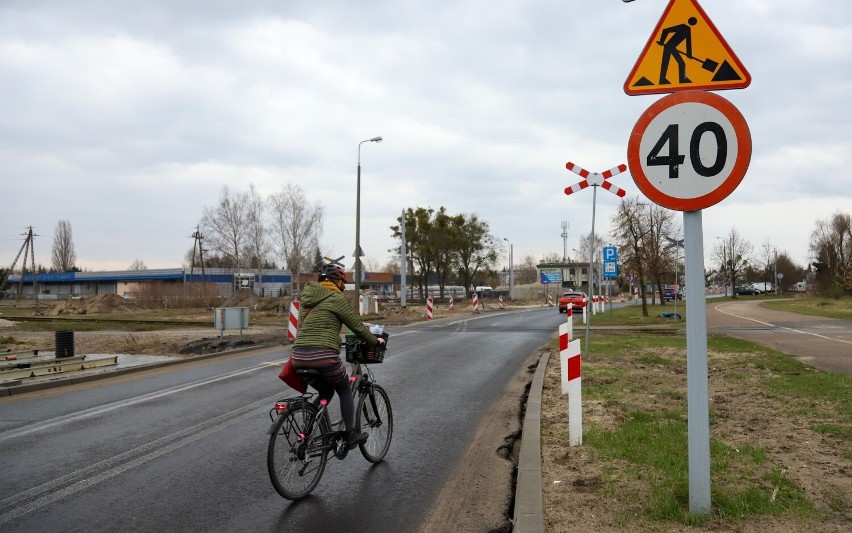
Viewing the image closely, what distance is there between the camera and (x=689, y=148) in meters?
3.94

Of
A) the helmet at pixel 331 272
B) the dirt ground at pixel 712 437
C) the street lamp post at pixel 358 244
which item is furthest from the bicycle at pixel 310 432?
the street lamp post at pixel 358 244

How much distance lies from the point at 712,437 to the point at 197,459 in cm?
490

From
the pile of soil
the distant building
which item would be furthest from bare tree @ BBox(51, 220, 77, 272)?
the pile of soil

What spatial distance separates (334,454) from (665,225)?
32610 mm

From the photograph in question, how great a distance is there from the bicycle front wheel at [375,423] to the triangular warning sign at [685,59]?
3.43 meters

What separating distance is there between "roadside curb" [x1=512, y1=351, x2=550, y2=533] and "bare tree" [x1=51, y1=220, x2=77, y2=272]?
4195 inches

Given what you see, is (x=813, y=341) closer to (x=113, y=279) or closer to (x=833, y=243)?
(x=833, y=243)

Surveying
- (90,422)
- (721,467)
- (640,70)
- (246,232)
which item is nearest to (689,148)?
(640,70)

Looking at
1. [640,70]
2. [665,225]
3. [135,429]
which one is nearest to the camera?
[640,70]

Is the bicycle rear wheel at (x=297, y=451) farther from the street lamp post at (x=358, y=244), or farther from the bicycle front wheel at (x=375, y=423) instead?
the street lamp post at (x=358, y=244)

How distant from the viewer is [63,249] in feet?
326

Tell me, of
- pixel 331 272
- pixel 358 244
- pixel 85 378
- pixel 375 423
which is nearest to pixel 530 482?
pixel 375 423

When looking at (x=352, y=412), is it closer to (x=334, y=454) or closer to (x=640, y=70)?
(x=334, y=454)

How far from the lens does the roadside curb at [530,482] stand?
160 inches
